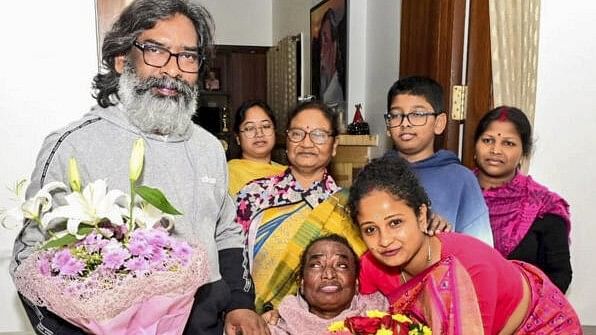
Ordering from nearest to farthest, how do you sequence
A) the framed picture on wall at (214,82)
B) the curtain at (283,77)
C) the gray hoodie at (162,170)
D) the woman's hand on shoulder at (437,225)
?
the gray hoodie at (162,170) → the woman's hand on shoulder at (437,225) → the curtain at (283,77) → the framed picture on wall at (214,82)

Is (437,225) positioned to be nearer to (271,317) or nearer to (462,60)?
(271,317)

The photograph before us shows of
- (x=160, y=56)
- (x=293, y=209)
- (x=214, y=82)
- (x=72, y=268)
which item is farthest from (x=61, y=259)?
(x=214, y=82)

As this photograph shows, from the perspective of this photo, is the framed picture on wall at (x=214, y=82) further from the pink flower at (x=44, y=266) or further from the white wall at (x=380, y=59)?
the pink flower at (x=44, y=266)

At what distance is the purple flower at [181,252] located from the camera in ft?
2.69

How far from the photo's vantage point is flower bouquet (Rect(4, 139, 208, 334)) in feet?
2.50

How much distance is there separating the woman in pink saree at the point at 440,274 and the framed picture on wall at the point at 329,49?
8.80ft

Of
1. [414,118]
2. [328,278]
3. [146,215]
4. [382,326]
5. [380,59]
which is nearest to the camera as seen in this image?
[146,215]

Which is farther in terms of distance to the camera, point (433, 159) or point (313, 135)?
point (313, 135)

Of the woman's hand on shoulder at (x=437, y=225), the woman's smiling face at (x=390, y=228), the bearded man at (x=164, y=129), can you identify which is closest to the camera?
the bearded man at (x=164, y=129)

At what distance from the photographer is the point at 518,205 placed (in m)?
1.88

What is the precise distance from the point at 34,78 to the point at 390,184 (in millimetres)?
1467

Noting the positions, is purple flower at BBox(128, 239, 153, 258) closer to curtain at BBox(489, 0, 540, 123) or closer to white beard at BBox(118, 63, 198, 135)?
white beard at BBox(118, 63, 198, 135)

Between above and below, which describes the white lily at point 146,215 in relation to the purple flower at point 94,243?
above

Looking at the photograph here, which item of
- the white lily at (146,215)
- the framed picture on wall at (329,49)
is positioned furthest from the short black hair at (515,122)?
the framed picture on wall at (329,49)
